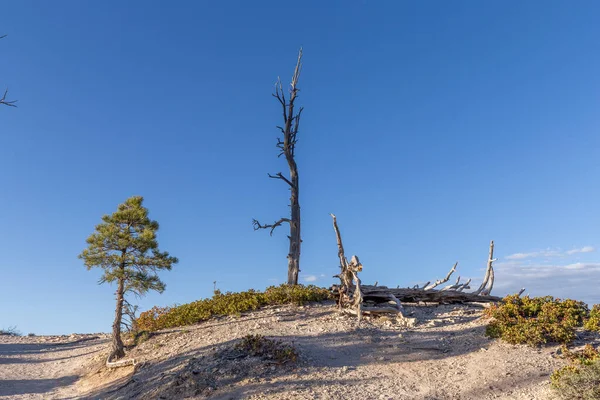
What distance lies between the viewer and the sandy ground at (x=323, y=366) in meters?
11.3

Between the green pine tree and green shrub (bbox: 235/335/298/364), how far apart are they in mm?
5407

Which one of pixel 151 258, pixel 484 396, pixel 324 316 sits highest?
pixel 151 258

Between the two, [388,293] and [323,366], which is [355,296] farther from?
[323,366]

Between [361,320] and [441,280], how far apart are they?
16.9 ft

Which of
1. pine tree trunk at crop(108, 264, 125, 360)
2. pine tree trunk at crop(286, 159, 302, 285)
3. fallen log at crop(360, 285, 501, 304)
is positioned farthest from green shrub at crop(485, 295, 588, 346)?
pine tree trunk at crop(108, 264, 125, 360)

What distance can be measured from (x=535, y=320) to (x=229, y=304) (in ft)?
35.7

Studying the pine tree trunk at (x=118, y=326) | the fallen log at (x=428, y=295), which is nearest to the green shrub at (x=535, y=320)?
the fallen log at (x=428, y=295)

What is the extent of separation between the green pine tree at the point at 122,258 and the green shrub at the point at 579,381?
504 inches

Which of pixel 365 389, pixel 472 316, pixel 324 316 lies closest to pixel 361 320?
pixel 324 316

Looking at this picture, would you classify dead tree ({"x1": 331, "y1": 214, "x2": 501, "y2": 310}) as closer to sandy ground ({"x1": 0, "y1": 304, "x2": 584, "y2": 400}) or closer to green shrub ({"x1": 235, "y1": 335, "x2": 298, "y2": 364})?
sandy ground ({"x1": 0, "y1": 304, "x2": 584, "y2": 400})

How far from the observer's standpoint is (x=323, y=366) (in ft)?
40.3

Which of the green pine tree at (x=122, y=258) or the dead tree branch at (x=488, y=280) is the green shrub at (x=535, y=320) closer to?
the dead tree branch at (x=488, y=280)

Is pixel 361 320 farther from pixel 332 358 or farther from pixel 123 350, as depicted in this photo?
pixel 123 350

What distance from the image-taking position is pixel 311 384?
1120 centimetres
